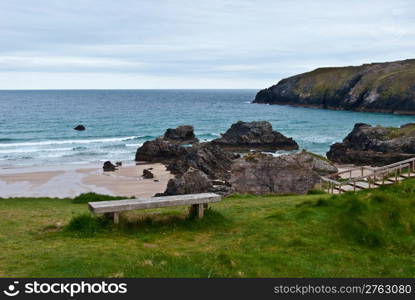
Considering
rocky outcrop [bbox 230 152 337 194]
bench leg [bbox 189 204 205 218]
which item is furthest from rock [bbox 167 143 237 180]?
bench leg [bbox 189 204 205 218]

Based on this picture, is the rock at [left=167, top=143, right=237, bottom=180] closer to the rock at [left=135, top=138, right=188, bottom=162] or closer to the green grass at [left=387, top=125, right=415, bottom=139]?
the rock at [left=135, top=138, right=188, bottom=162]

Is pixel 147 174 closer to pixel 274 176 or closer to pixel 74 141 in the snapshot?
pixel 274 176

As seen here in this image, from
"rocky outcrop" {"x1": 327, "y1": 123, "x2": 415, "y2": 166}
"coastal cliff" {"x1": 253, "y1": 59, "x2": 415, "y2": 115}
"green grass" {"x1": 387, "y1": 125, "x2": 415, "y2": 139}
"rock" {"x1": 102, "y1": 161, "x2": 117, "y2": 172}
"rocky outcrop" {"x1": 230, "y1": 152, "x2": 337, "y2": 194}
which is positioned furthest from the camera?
"coastal cliff" {"x1": 253, "y1": 59, "x2": 415, "y2": 115}

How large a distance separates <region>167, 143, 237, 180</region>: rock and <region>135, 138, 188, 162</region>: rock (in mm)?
6737

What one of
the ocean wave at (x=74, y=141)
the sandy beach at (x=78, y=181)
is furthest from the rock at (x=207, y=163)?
the ocean wave at (x=74, y=141)

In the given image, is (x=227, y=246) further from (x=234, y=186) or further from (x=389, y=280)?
(x=234, y=186)

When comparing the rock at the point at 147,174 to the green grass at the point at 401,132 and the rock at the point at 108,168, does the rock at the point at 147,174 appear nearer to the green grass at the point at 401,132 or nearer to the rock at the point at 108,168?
the rock at the point at 108,168

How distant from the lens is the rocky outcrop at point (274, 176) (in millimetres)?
26797

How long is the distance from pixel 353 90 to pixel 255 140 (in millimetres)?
81256

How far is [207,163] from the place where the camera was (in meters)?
41.4

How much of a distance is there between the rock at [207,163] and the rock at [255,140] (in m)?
18.2

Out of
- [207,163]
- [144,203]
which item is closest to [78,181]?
[207,163]

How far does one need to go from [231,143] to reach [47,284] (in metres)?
55.9

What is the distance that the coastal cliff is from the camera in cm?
11875
